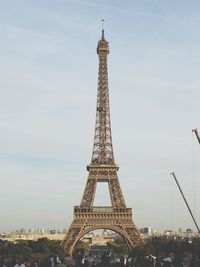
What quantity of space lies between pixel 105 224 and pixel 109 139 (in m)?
13.0

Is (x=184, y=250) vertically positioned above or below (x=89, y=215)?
below

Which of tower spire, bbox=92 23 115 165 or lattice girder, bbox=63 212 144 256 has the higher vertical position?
tower spire, bbox=92 23 115 165

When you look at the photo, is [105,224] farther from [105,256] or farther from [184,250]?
[105,256]

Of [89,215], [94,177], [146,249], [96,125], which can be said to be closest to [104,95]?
[96,125]

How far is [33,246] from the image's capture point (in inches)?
3922

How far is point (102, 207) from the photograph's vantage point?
85.8 meters

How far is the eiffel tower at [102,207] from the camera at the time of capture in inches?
3287

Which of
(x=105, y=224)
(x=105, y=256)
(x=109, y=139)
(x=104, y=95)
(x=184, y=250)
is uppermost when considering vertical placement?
(x=104, y=95)

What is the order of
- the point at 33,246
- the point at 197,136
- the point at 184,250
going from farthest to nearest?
the point at 33,246 → the point at 184,250 → the point at 197,136

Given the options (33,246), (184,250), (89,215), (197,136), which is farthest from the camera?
(33,246)

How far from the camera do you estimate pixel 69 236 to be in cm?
8281

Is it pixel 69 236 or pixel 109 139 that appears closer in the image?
pixel 69 236

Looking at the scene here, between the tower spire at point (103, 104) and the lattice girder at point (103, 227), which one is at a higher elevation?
the tower spire at point (103, 104)

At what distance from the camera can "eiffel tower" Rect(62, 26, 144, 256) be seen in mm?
83500
